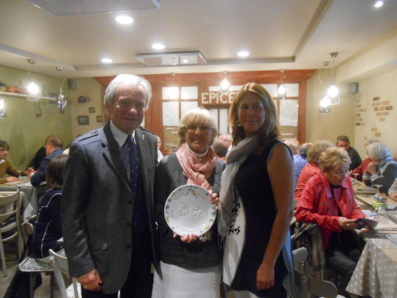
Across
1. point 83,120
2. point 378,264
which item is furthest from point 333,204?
point 83,120

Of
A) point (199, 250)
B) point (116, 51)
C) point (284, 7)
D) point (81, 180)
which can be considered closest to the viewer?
point (81, 180)

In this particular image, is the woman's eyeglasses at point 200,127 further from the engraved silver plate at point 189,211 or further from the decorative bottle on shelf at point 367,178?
the decorative bottle on shelf at point 367,178

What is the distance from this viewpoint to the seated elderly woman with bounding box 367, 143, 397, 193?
10.4 feet

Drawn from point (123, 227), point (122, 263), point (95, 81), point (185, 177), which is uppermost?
point (95, 81)

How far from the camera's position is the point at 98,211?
119cm

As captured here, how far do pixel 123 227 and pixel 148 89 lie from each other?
2.02 feet

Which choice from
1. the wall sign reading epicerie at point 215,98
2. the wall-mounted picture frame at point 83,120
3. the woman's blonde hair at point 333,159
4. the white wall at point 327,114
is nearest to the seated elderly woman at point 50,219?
the woman's blonde hair at point 333,159

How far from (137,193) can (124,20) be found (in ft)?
7.09

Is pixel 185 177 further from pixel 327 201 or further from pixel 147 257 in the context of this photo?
pixel 327 201

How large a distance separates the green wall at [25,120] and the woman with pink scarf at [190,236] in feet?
14.6

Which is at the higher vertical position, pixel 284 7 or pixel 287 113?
pixel 284 7

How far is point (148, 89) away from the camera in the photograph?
Answer: 4.34 ft

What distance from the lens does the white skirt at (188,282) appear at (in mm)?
1306

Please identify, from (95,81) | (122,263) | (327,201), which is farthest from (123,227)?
(95,81)
